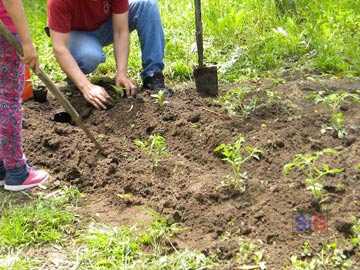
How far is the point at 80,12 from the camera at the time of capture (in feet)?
14.0

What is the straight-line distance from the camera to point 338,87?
409 cm

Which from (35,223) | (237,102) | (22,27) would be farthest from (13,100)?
(237,102)

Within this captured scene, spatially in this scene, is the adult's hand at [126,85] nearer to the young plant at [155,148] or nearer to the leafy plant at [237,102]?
the leafy plant at [237,102]

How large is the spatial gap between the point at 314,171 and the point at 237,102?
109 centimetres

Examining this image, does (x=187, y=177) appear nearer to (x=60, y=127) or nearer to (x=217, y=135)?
(x=217, y=135)

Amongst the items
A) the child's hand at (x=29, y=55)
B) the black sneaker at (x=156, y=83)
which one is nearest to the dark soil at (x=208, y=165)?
the black sneaker at (x=156, y=83)

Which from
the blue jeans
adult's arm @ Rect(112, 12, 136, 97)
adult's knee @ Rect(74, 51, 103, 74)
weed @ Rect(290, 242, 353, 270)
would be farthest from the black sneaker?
weed @ Rect(290, 242, 353, 270)

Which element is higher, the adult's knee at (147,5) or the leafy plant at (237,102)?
the adult's knee at (147,5)

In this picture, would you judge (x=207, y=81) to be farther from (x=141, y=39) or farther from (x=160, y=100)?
(x=141, y=39)

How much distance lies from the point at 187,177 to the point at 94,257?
0.77m

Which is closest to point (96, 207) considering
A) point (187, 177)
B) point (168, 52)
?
point (187, 177)

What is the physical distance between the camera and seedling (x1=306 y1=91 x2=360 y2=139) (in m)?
3.41

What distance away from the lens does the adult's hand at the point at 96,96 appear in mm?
4105

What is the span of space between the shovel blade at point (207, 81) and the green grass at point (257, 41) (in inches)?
16.0
